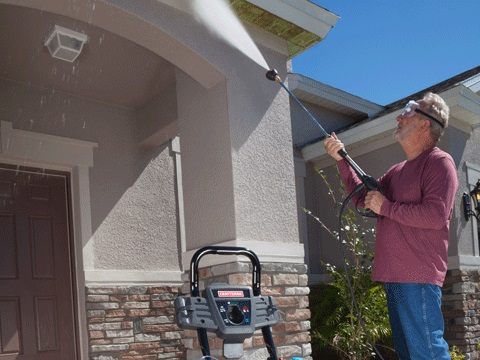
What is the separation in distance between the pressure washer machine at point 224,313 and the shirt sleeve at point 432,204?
28.6 inches

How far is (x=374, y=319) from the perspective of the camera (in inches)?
238

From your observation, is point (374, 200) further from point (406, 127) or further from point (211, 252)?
point (211, 252)

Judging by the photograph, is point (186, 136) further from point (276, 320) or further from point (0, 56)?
point (276, 320)

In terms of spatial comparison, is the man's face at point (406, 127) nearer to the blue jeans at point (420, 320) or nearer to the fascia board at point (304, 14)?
the blue jeans at point (420, 320)

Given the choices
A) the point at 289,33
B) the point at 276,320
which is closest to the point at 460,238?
the point at 289,33

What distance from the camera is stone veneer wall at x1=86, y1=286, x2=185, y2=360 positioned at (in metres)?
5.71

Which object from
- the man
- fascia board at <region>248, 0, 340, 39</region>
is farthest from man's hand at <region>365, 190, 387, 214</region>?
fascia board at <region>248, 0, 340, 39</region>

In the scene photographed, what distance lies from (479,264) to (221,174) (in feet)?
14.5

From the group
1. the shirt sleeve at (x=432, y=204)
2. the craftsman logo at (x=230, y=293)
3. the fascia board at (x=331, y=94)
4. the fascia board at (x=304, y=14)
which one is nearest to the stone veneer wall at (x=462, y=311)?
the fascia board at (x=331, y=94)

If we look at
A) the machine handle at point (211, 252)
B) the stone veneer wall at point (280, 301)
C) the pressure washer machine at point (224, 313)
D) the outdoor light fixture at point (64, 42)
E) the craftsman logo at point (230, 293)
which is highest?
the outdoor light fixture at point (64, 42)

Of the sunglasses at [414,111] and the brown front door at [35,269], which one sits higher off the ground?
the sunglasses at [414,111]

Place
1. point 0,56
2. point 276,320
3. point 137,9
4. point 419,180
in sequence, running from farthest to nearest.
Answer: point 0,56 < point 137,9 < point 419,180 < point 276,320

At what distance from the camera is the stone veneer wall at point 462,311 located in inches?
273

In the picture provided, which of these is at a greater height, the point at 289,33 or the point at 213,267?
the point at 289,33
